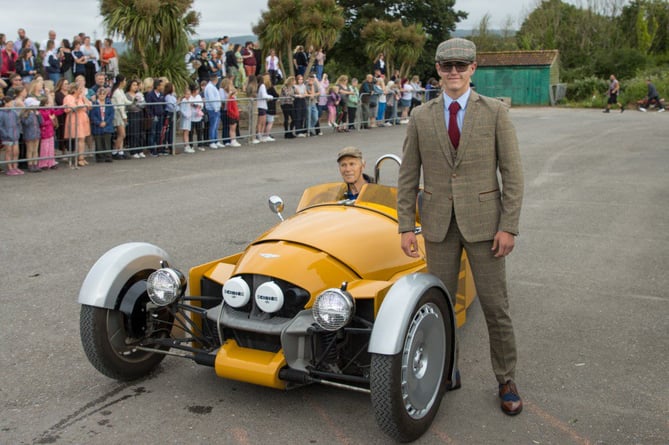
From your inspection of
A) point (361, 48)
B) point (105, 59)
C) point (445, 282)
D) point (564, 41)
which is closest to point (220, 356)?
point (445, 282)

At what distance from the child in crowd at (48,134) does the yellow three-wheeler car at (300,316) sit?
967cm

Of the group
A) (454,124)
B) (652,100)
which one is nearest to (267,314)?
(454,124)

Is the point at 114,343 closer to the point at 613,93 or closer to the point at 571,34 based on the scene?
the point at 613,93

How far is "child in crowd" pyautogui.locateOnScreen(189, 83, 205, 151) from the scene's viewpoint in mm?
16703

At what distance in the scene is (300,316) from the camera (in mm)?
4008

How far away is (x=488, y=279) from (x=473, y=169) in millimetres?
630

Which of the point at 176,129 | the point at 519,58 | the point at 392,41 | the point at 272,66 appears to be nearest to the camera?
the point at 176,129

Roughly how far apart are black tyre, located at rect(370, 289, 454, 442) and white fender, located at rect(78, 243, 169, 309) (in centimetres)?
170

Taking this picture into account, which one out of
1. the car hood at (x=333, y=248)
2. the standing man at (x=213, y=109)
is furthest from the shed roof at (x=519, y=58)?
the car hood at (x=333, y=248)

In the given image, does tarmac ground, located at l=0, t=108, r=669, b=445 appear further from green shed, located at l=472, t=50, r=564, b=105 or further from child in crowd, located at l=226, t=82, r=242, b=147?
green shed, located at l=472, t=50, r=564, b=105

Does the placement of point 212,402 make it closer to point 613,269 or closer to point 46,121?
point 613,269

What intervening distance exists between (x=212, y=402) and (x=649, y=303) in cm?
395

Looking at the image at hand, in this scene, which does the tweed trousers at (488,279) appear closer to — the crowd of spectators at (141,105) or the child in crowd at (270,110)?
the crowd of spectators at (141,105)

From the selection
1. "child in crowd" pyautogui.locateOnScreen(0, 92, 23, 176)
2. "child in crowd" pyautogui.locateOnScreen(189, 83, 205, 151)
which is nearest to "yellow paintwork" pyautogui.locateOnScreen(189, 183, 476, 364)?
"child in crowd" pyautogui.locateOnScreen(0, 92, 23, 176)
